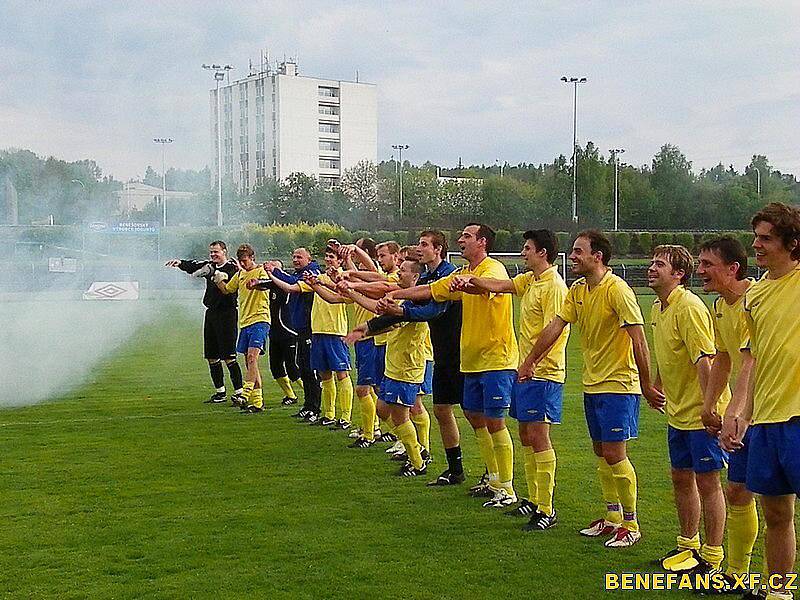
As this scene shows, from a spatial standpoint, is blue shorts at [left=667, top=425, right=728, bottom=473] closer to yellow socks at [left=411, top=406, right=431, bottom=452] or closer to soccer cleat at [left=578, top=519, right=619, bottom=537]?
soccer cleat at [left=578, top=519, right=619, bottom=537]

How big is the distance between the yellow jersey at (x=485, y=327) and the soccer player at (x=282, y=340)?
583cm

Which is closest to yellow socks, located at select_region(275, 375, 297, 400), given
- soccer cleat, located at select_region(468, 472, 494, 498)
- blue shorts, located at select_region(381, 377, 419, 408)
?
blue shorts, located at select_region(381, 377, 419, 408)

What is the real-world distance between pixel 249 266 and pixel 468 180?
61321mm

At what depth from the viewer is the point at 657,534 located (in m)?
7.55

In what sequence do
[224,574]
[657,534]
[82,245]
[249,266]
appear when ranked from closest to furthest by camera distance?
[224,574] < [657,534] < [249,266] < [82,245]

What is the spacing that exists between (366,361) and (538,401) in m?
4.18

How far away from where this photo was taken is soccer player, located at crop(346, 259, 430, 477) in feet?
31.6

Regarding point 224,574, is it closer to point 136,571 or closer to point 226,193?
point 136,571

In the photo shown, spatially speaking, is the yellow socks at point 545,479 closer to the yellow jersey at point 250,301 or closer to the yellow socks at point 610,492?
the yellow socks at point 610,492

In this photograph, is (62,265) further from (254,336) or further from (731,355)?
(731,355)

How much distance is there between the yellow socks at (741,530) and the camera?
19.1ft

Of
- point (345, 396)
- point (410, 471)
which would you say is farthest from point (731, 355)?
point (345, 396)

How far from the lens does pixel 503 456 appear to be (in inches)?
336

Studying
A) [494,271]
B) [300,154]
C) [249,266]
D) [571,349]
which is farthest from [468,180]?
[494,271]
